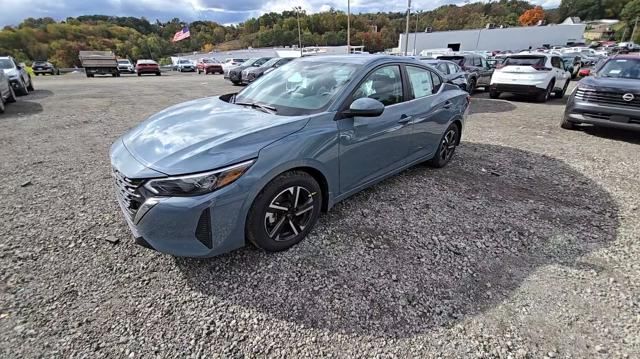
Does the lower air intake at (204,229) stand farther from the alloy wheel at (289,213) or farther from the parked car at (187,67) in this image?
the parked car at (187,67)

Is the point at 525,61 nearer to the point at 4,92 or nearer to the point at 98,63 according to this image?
the point at 4,92

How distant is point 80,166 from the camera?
4.65 meters

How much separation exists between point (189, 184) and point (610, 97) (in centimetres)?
751

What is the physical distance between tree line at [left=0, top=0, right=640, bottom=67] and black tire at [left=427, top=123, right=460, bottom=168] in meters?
84.7

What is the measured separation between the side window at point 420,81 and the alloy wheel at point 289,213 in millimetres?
1991

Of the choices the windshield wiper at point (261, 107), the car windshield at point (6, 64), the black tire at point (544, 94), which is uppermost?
the car windshield at point (6, 64)

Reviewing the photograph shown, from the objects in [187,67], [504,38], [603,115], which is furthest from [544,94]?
[504,38]

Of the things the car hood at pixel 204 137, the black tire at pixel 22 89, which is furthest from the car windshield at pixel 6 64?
the car hood at pixel 204 137

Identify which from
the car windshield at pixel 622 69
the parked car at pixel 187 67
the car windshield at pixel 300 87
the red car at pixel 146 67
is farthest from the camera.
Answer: the parked car at pixel 187 67

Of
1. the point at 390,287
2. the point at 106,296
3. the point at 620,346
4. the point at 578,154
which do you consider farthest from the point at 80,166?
the point at 578,154

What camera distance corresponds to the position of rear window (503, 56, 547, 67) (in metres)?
10.4

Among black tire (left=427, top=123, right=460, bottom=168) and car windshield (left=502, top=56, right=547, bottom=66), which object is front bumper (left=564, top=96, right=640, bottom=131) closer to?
black tire (left=427, top=123, right=460, bottom=168)

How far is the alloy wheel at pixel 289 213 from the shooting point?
8.28ft

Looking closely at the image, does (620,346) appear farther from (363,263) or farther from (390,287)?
(363,263)
